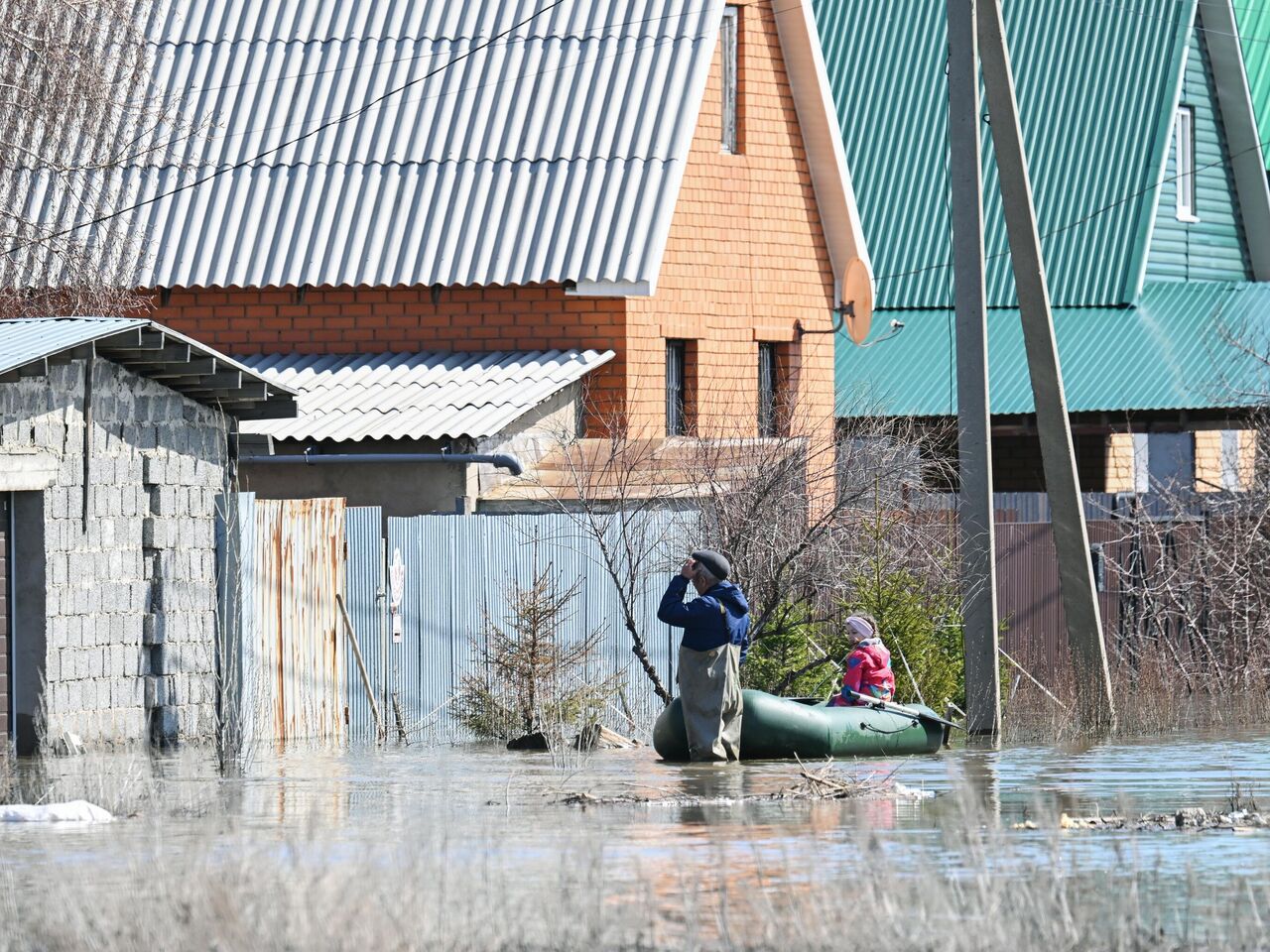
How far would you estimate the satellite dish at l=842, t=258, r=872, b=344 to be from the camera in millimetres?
30078

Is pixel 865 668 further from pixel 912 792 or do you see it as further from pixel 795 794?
pixel 795 794

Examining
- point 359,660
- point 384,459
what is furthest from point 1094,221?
point 359,660

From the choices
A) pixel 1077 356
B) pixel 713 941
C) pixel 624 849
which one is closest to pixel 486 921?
pixel 713 941

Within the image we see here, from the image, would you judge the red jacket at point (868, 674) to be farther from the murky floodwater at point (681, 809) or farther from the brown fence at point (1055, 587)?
the brown fence at point (1055, 587)

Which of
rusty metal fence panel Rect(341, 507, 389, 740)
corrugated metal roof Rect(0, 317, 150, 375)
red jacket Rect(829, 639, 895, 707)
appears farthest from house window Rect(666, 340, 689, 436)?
corrugated metal roof Rect(0, 317, 150, 375)

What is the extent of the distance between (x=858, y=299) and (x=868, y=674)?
10.3m

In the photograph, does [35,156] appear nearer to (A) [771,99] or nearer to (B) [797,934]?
(A) [771,99]

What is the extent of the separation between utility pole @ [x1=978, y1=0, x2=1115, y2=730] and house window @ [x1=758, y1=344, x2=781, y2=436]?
24.0 feet

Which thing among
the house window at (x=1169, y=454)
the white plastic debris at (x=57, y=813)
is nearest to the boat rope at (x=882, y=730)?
the white plastic debris at (x=57, y=813)

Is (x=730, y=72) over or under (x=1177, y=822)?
over

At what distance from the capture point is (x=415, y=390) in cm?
2689

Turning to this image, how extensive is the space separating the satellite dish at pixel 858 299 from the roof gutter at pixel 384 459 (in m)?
5.94

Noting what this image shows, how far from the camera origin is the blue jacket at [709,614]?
1981 centimetres

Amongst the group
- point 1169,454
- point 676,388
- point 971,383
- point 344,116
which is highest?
point 344,116
